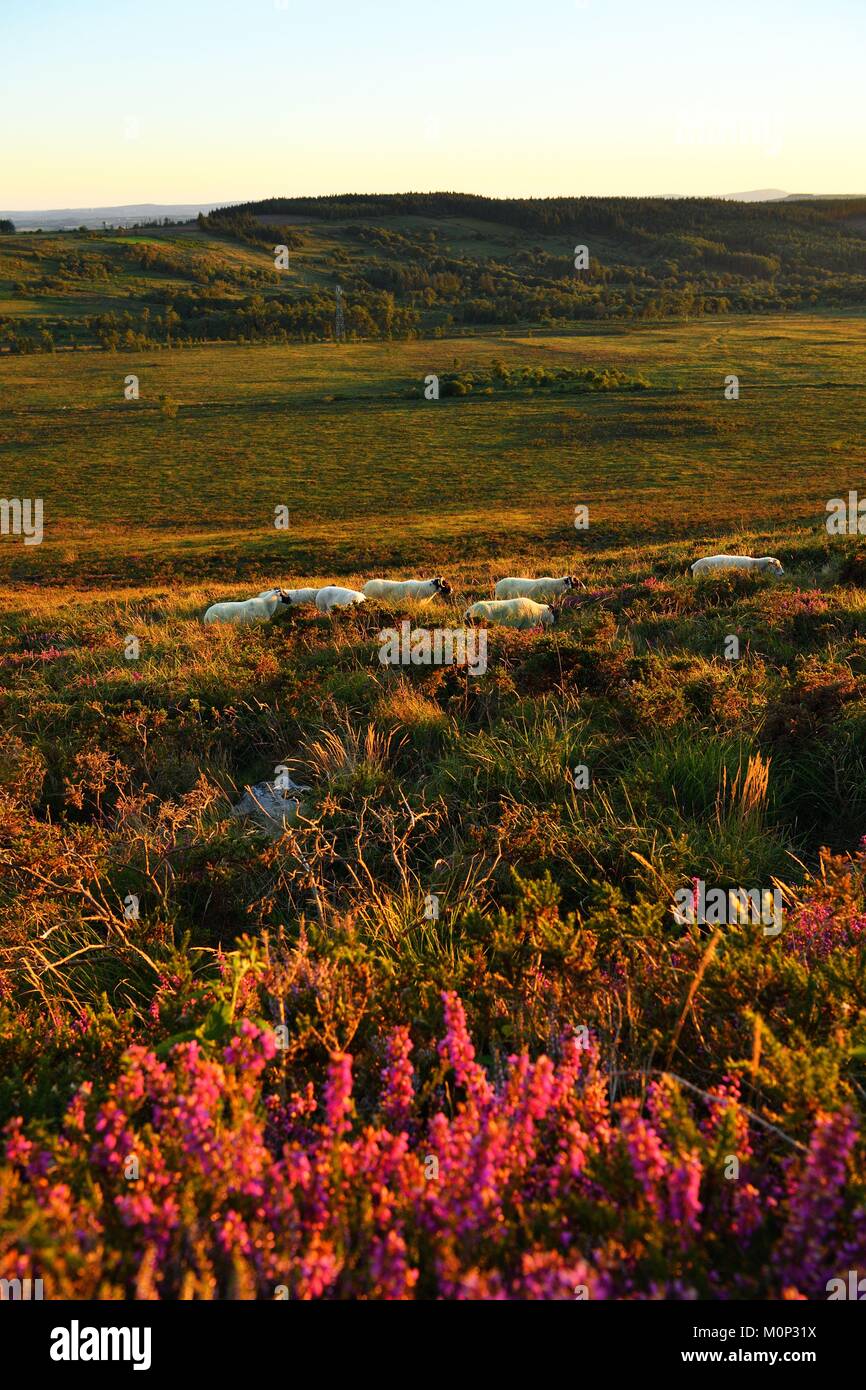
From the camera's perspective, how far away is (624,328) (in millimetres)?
109875

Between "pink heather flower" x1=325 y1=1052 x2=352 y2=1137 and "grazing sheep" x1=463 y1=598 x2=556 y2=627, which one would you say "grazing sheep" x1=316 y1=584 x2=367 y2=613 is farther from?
"pink heather flower" x1=325 y1=1052 x2=352 y2=1137

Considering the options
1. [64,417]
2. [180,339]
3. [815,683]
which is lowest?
[815,683]

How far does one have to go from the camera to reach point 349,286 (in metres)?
151

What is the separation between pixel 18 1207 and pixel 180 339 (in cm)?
11681

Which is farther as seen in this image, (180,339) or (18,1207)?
(180,339)

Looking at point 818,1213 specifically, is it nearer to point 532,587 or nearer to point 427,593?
point 532,587

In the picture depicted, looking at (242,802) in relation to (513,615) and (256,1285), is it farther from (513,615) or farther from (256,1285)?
(513,615)

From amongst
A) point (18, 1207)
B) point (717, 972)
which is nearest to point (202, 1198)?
point (18, 1207)

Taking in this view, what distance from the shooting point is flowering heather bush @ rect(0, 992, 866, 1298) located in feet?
5.56

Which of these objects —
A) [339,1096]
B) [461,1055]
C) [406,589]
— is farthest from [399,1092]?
[406,589]

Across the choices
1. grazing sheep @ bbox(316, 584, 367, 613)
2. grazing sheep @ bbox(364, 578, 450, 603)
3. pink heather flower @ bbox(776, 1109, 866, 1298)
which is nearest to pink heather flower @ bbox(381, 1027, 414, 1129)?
pink heather flower @ bbox(776, 1109, 866, 1298)

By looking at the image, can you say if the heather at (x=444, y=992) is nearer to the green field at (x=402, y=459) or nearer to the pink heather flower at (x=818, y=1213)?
the pink heather flower at (x=818, y=1213)

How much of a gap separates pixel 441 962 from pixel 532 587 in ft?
56.1

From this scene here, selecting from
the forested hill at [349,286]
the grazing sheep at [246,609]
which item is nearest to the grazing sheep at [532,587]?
the grazing sheep at [246,609]
